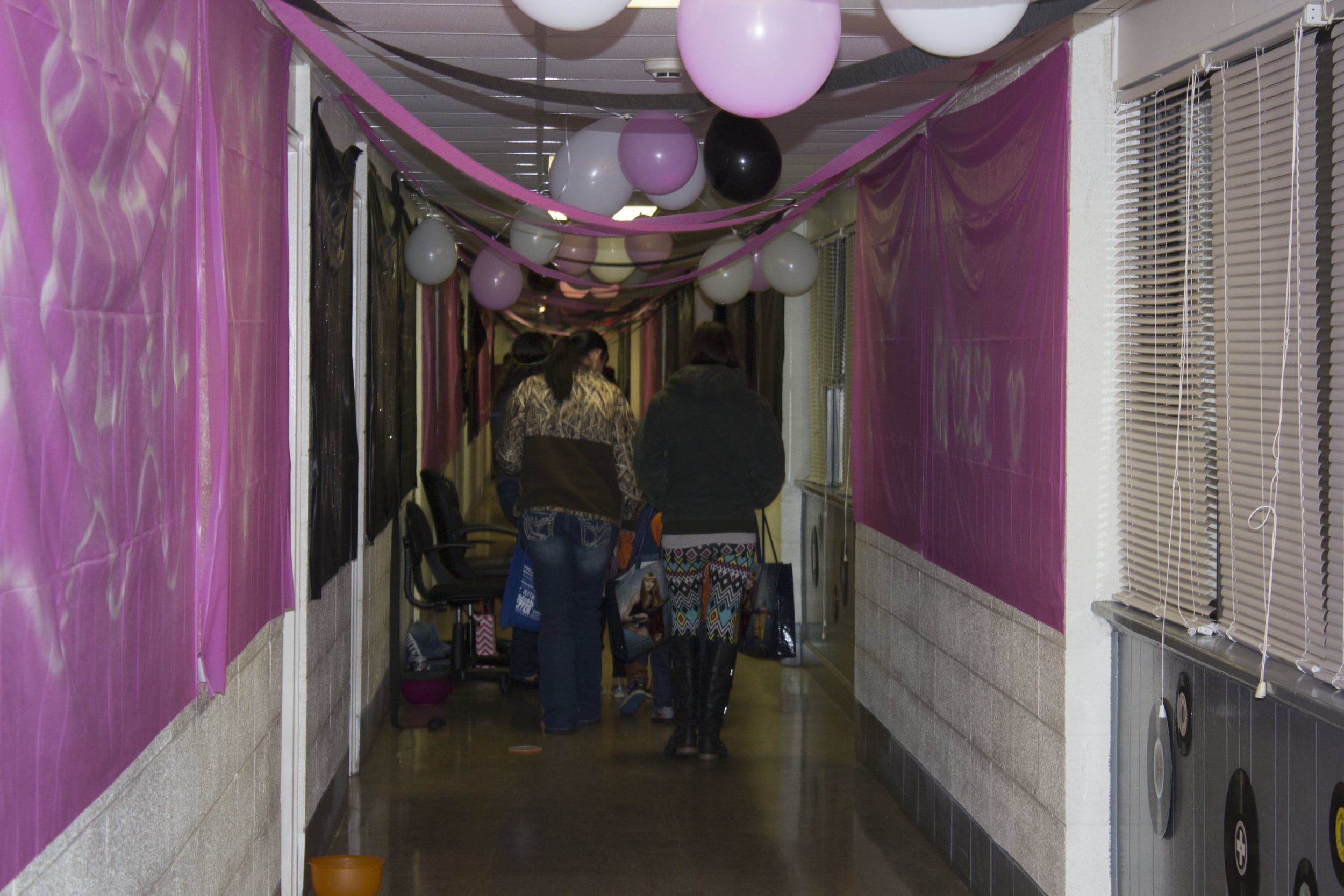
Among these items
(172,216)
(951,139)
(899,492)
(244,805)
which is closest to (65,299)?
(172,216)

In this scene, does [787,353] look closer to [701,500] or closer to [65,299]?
[701,500]

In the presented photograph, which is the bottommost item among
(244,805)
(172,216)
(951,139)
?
(244,805)

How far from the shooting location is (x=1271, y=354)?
2311mm

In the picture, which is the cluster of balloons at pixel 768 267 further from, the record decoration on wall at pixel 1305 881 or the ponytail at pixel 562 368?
the record decoration on wall at pixel 1305 881

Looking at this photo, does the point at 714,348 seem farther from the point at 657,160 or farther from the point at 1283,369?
the point at 1283,369

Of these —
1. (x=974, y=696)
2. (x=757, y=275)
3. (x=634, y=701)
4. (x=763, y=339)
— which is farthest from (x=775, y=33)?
(x=763, y=339)

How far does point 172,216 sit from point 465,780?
10.6ft

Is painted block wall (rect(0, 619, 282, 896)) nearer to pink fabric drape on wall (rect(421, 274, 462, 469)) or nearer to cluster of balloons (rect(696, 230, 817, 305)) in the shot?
cluster of balloons (rect(696, 230, 817, 305))

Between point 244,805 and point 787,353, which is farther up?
point 787,353

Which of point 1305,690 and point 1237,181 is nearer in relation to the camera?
point 1305,690

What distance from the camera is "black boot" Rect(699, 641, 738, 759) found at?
5.09 metres

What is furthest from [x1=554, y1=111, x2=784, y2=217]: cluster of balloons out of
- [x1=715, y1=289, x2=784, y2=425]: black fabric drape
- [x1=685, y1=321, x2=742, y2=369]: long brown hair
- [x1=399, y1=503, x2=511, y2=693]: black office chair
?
[x1=715, y1=289, x2=784, y2=425]: black fabric drape

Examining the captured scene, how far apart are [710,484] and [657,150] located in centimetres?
161

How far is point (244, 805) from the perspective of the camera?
2939 millimetres
